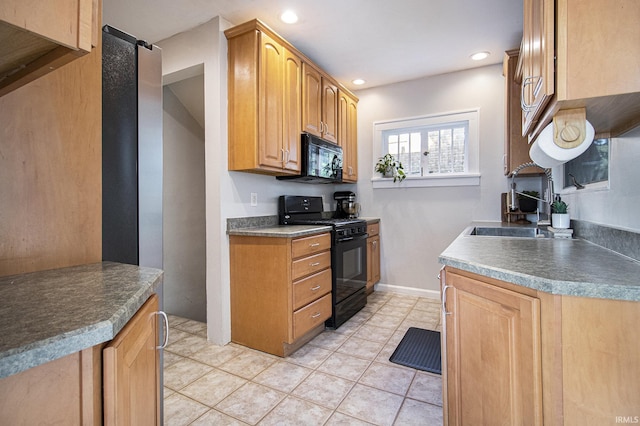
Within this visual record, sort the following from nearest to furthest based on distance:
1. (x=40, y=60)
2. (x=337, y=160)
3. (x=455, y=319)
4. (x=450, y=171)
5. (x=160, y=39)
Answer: (x=40, y=60) < (x=455, y=319) < (x=160, y=39) < (x=337, y=160) < (x=450, y=171)

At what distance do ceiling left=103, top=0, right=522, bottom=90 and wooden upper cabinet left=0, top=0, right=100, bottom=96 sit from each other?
1.94m

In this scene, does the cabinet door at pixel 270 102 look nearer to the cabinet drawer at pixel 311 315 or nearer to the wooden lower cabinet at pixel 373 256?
the cabinet drawer at pixel 311 315

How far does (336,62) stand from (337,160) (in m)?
1.03

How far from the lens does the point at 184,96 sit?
3.04 meters

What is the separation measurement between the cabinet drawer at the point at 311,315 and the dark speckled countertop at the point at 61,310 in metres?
1.48

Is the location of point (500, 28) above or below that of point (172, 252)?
above

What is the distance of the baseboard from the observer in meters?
3.57

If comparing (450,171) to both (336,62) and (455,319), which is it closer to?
(336,62)

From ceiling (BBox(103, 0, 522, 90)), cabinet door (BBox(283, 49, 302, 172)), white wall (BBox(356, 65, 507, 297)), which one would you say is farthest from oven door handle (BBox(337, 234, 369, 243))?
ceiling (BBox(103, 0, 522, 90))

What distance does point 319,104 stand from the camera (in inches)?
123

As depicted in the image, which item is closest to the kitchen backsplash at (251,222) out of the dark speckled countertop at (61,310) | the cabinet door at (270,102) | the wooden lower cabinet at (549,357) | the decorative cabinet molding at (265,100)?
the decorative cabinet molding at (265,100)

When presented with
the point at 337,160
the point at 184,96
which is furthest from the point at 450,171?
the point at 184,96
